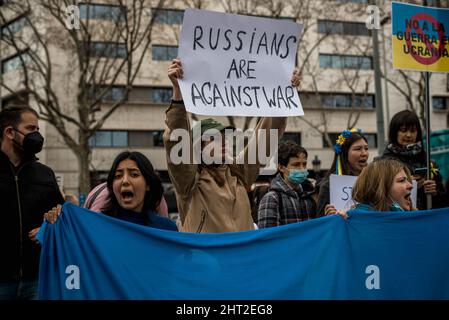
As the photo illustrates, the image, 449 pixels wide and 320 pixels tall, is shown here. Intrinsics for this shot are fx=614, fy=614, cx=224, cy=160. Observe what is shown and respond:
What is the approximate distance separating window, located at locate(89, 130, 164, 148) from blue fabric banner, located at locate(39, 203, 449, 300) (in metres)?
28.5

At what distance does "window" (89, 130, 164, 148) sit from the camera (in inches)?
1238

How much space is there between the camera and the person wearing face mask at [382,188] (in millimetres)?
3705

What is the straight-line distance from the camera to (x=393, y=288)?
3449 millimetres

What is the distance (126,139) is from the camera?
32188 millimetres

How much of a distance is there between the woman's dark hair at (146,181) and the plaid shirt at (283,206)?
4.13ft

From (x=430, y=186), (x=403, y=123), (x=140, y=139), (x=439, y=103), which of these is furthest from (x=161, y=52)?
(x=430, y=186)

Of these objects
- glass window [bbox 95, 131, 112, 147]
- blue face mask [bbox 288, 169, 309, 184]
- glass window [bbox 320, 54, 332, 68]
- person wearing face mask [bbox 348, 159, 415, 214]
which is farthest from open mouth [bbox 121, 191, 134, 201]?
glass window [bbox 320, 54, 332, 68]

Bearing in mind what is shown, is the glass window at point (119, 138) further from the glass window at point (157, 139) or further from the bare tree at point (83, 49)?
the bare tree at point (83, 49)

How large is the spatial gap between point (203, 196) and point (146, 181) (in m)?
0.39

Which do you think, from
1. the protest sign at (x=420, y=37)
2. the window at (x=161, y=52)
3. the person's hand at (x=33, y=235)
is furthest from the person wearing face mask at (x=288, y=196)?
the window at (x=161, y=52)

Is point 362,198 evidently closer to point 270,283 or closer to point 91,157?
point 270,283

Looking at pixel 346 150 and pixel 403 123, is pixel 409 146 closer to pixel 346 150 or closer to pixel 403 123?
pixel 403 123

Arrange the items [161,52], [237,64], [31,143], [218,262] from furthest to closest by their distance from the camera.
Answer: [161,52] < [237,64] < [31,143] < [218,262]

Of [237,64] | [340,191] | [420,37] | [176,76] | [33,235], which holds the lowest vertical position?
[33,235]
